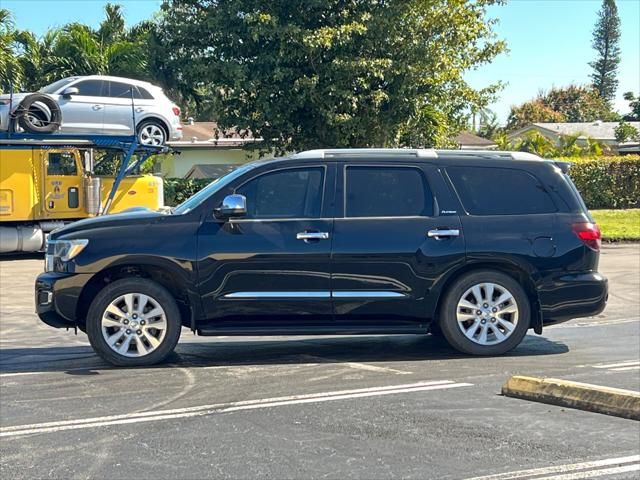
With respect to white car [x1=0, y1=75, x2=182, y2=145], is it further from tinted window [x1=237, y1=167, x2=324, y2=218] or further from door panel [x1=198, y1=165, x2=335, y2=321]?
door panel [x1=198, y1=165, x2=335, y2=321]

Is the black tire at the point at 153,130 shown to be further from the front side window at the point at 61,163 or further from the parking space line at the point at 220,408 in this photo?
the parking space line at the point at 220,408

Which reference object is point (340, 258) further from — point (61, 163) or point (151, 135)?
point (151, 135)

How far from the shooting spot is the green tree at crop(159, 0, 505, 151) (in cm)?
2388

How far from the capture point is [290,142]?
2667 cm

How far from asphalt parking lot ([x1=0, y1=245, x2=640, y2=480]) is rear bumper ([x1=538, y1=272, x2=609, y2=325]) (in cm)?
40

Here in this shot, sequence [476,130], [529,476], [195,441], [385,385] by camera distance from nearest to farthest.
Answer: [529,476]
[195,441]
[385,385]
[476,130]

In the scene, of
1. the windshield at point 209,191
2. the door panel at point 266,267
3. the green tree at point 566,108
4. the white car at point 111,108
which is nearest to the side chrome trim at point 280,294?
the door panel at point 266,267

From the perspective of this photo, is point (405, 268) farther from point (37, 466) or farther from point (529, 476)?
point (37, 466)

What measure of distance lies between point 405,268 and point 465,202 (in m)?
0.85

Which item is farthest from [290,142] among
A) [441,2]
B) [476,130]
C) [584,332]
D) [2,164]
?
[476,130]

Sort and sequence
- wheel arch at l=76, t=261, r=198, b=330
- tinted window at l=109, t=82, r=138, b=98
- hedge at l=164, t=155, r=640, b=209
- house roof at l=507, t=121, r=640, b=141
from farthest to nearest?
house roof at l=507, t=121, r=640, b=141, hedge at l=164, t=155, r=640, b=209, tinted window at l=109, t=82, r=138, b=98, wheel arch at l=76, t=261, r=198, b=330

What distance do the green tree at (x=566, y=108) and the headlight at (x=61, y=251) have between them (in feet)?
248

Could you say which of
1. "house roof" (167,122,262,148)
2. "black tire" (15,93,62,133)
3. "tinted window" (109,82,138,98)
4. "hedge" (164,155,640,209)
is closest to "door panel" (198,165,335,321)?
"black tire" (15,93,62,133)

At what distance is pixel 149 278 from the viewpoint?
763 centimetres
